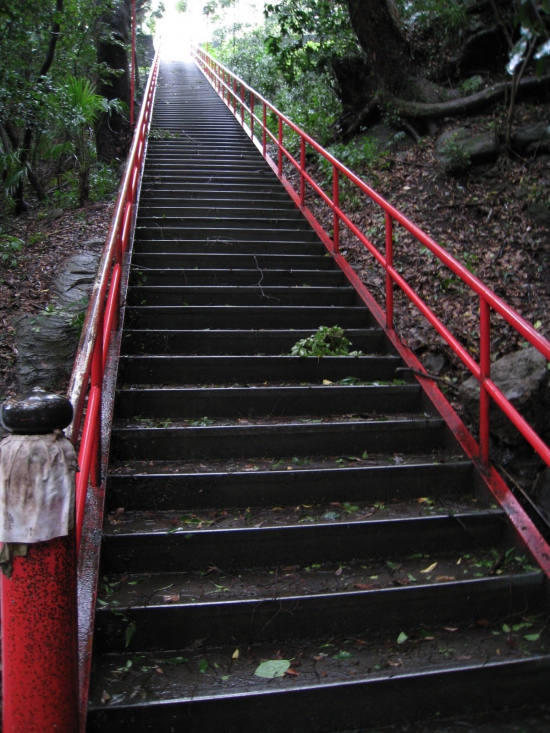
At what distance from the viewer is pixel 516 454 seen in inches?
142

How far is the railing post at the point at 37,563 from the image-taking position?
1634mm

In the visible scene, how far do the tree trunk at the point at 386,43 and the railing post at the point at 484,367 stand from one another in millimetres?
7136

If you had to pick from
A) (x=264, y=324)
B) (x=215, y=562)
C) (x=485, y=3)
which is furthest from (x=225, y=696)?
(x=485, y=3)

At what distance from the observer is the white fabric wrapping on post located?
163 cm

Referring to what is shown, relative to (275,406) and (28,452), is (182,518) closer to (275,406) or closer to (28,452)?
(275,406)

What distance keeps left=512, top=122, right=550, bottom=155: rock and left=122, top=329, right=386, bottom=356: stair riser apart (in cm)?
405

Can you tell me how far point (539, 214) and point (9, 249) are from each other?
234 inches

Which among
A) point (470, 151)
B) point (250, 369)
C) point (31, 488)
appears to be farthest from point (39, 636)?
point (470, 151)

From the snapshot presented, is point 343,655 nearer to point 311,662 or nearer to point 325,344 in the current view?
point 311,662

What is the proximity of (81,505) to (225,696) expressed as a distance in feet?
2.72


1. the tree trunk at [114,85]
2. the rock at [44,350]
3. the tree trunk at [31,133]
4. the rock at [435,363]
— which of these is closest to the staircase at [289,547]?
the rock at [435,363]

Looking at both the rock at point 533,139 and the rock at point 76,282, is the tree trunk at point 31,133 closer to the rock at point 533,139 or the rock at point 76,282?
the rock at point 76,282

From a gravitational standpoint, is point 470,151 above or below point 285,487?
above

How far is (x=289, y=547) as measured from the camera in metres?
2.89
